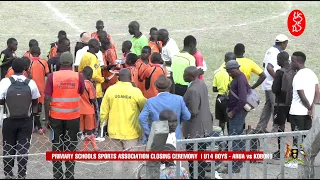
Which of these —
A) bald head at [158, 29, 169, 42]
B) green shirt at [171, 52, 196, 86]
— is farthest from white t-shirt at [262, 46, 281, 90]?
bald head at [158, 29, 169, 42]

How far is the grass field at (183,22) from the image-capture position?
20.0 metres

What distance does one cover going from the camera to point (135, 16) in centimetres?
2336

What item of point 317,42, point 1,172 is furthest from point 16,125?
point 317,42

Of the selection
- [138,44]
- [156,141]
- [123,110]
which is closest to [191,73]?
[123,110]

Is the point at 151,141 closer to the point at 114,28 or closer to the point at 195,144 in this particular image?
the point at 195,144

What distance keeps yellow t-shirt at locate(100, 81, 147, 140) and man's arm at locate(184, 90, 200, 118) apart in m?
0.67

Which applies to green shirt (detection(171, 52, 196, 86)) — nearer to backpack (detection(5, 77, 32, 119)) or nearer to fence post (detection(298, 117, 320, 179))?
backpack (detection(5, 77, 32, 119))

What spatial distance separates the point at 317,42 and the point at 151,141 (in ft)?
45.3

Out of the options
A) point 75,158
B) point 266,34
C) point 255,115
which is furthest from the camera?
point 266,34

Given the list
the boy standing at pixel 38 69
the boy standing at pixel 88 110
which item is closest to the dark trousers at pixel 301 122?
the boy standing at pixel 88 110

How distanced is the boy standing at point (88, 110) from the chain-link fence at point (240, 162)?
90.4 inches

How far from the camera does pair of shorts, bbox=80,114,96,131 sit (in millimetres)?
11781

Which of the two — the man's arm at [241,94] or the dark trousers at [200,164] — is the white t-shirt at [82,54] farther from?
the dark trousers at [200,164]

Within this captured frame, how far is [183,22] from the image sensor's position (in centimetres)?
2284
